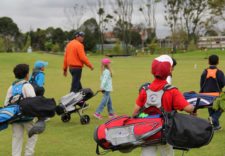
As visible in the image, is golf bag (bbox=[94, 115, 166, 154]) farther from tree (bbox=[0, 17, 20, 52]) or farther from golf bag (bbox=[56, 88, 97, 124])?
tree (bbox=[0, 17, 20, 52])

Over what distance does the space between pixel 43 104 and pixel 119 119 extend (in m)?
1.40

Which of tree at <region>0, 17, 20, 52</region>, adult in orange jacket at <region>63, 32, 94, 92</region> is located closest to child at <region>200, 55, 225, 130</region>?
adult in orange jacket at <region>63, 32, 94, 92</region>

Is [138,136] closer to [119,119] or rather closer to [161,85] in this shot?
[119,119]

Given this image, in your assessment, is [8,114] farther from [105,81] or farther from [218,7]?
[218,7]

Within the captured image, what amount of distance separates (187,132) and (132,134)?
1.89ft

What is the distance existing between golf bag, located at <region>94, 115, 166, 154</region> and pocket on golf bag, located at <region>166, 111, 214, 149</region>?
12 centimetres

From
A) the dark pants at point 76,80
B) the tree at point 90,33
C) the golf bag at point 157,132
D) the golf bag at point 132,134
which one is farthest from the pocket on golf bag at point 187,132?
the tree at point 90,33

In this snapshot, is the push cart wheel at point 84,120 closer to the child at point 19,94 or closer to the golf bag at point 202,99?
the golf bag at point 202,99

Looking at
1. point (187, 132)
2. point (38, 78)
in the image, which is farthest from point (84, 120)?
point (187, 132)

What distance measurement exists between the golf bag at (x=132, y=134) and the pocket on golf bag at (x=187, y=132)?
0.12m

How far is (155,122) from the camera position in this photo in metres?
4.87

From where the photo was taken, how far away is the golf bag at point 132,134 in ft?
15.9

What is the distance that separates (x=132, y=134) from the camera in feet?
16.0

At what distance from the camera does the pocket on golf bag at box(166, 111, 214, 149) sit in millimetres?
4707
